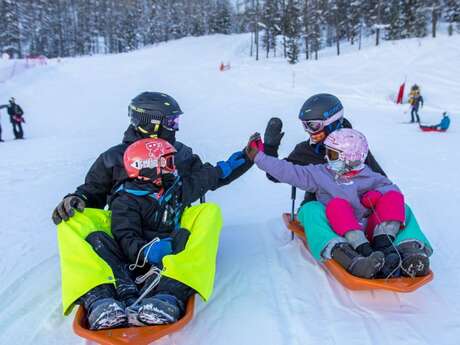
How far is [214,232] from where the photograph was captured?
3.26m

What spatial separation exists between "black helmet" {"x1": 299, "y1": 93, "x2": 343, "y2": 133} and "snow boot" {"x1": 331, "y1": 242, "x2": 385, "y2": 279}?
5.21ft

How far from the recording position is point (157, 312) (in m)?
2.43

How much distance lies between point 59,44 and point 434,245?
70.6 m

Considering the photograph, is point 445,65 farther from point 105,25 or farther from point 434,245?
point 105,25

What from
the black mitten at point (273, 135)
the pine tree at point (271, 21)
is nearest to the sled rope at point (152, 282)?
the black mitten at point (273, 135)

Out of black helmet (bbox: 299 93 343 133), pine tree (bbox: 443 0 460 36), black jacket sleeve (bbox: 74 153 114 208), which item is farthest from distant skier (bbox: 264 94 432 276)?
pine tree (bbox: 443 0 460 36)

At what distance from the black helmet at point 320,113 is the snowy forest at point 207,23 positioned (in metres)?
34.8

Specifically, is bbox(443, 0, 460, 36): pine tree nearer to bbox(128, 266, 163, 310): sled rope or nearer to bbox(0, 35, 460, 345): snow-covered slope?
bbox(0, 35, 460, 345): snow-covered slope

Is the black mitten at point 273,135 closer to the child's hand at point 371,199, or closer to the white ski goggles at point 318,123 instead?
the white ski goggles at point 318,123

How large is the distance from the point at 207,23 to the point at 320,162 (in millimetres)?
69119

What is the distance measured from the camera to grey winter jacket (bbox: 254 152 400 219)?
368 cm

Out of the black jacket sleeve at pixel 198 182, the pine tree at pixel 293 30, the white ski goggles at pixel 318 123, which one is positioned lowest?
the black jacket sleeve at pixel 198 182

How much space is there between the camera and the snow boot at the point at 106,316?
7.86 ft

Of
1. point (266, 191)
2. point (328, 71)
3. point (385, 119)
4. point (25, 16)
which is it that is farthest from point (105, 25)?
point (266, 191)
